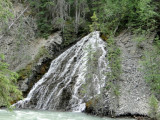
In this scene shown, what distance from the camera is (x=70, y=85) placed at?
15.5 metres

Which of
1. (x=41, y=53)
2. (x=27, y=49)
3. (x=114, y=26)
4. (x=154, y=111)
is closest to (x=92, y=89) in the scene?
(x=154, y=111)

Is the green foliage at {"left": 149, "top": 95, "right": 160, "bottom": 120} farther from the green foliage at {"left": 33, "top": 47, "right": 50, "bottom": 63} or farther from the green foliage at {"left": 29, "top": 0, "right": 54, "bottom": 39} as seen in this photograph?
the green foliage at {"left": 29, "top": 0, "right": 54, "bottom": 39}

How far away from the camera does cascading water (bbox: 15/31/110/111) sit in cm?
1364

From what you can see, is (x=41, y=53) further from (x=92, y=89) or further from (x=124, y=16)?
(x=124, y=16)

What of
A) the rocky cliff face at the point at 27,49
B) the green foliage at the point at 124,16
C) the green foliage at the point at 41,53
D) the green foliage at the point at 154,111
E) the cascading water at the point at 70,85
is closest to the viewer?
the green foliage at the point at 154,111

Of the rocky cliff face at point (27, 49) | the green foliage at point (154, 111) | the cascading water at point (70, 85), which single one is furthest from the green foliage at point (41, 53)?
the green foliage at point (154, 111)

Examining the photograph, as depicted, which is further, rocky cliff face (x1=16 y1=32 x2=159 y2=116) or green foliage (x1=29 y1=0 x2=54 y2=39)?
green foliage (x1=29 y1=0 x2=54 y2=39)

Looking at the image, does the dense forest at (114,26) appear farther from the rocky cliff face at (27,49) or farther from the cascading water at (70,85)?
the cascading water at (70,85)

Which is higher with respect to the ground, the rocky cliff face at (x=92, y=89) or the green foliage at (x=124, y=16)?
the green foliage at (x=124, y=16)

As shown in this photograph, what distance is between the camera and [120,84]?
1420cm

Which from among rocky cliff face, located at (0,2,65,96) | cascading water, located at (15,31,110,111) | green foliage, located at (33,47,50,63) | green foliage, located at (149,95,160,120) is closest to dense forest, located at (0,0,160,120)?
green foliage, located at (149,95,160,120)

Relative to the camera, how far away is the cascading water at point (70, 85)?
13641 millimetres

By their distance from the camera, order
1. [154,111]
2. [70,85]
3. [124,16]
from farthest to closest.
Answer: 1. [124,16]
2. [70,85]
3. [154,111]

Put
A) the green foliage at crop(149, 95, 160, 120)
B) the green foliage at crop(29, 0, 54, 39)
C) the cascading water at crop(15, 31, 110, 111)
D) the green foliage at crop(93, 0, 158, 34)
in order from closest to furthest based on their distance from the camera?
the green foliage at crop(149, 95, 160, 120), the cascading water at crop(15, 31, 110, 111), the green foliage at crop(93, 0, 158, 34), the green foliage at crop(29, 0, 54, 39)
